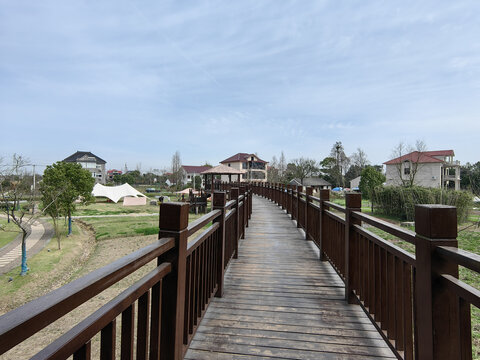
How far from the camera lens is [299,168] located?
5356cm

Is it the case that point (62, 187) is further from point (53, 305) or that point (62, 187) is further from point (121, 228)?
point (53, 305)

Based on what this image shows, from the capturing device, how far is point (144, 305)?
4.14 feet

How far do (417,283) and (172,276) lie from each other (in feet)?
4.62

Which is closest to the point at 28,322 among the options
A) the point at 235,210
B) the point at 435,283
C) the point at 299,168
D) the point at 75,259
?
the point at 435,283

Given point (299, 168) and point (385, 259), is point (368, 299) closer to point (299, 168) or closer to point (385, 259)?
point (385, 259)

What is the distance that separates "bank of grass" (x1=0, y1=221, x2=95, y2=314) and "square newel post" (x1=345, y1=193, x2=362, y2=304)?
1043 cm

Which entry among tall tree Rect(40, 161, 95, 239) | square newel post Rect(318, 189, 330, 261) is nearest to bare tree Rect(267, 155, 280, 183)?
tall tree Rect(40, 161, 95, 239)

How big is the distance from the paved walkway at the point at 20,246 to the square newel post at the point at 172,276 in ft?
45.7

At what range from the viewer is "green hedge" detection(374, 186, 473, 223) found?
48.6 ft

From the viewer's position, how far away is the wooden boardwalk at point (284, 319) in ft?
6.91

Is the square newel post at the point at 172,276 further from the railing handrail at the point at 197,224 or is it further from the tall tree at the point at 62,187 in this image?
the tall tree at the point at 62,187

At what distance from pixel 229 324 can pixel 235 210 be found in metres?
2.03

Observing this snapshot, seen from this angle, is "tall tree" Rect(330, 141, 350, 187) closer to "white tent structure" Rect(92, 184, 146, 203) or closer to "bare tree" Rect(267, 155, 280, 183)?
"bare tree" Rect(267, 155, 280, 183)

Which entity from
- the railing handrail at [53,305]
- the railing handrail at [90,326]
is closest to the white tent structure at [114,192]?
the railing handrail at [90,326]
